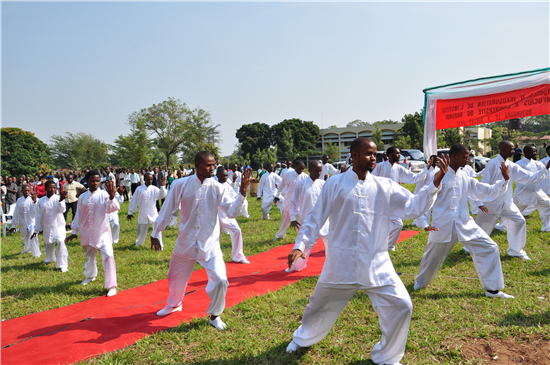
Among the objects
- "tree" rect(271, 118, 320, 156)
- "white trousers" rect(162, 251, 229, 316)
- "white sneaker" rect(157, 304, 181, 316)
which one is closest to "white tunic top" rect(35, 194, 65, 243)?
"white sneaker" rect(157, 304, 181, 316)

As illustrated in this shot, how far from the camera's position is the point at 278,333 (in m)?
4.42

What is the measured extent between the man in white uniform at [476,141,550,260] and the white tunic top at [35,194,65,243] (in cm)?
846

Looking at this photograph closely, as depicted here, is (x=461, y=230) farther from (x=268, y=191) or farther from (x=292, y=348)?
(x=268, y=191)

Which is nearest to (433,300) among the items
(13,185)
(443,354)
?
(443,354)

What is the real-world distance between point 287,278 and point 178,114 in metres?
37.9

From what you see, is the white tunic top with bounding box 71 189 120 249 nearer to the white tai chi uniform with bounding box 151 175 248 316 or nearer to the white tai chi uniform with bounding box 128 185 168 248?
the white tai chi uniform with bounding box 151 175 248 316

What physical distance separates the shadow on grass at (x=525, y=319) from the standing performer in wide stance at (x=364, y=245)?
185 centimetres

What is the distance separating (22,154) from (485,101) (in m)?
45.9

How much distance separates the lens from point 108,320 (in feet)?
16.5

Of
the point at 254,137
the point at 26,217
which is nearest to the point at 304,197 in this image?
the point at 26,217

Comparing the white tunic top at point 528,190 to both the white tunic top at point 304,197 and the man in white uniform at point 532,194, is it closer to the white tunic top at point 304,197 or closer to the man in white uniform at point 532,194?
the man in white uniform at point 532,194

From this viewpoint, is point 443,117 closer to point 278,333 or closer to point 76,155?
point 278,333

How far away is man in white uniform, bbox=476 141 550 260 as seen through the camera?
649cm

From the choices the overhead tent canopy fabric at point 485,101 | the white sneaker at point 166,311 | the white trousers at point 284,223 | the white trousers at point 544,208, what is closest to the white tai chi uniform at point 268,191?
the white trousers at point 284,223
